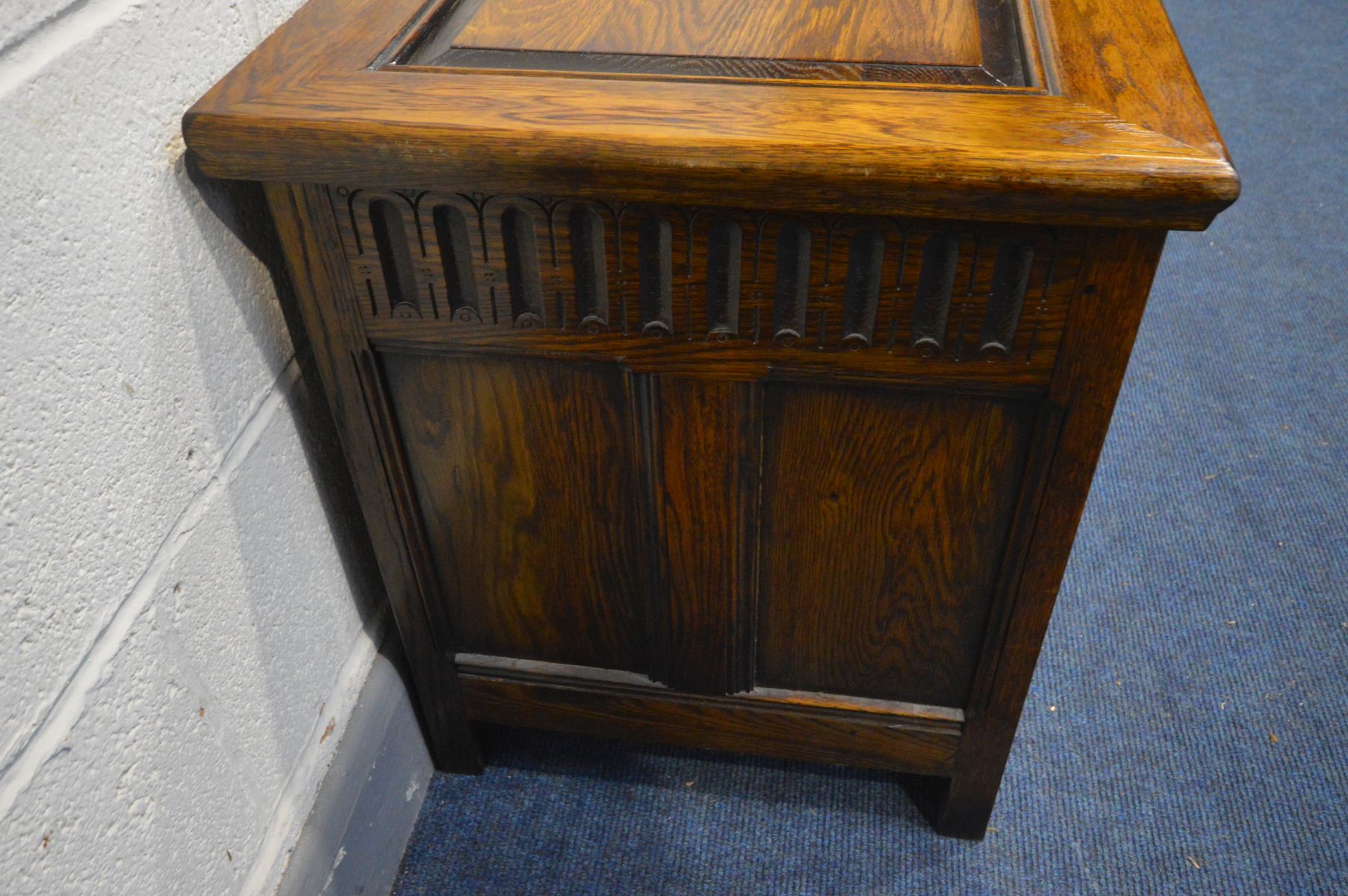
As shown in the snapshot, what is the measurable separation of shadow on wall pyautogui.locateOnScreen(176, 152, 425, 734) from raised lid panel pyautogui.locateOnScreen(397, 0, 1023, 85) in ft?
0.48

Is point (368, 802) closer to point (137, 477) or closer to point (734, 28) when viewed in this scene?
point (137, 477)

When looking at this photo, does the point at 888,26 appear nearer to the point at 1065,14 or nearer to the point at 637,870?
the point at 1065,14

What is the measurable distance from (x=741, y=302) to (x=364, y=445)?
12.2 inches

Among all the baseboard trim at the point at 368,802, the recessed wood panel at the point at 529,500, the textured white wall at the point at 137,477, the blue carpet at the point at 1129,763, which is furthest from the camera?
the blue carpet at the point at 1129,763

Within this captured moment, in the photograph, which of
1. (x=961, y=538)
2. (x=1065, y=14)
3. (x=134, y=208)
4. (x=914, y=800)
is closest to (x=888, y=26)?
(x=1065, y=14)

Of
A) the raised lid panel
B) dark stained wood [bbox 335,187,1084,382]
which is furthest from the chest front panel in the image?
the raised lid panel

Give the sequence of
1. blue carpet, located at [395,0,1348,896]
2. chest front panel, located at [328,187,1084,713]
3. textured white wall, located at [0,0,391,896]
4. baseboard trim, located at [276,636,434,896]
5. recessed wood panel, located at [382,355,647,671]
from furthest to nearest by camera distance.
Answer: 1. blue carpet, located at [395,0,1348,896]
2. baseboard trim, located at [276,636,434,896]
3. recessed wood panel, located at [382,355,647,671]
4. chest front panel, located at [328,187,1084,713]
5. textured white wall, located at [0,0,391,896]

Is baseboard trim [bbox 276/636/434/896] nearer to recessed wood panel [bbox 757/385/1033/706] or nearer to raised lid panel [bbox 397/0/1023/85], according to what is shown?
recessed wood panel [bbox 757/385/1033/706]

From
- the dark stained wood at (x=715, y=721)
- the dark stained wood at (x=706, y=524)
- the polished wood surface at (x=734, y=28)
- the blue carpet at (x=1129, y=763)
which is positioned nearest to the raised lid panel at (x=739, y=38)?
the polished wood surface at (x=734, y=28)

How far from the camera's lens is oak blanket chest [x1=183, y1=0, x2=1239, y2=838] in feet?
1.83

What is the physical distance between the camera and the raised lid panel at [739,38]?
2.06 ft

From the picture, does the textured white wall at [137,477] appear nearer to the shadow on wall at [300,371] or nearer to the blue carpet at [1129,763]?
the shadow on wall at [300,371]

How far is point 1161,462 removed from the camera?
1373 millimetres

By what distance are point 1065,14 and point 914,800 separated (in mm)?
719
